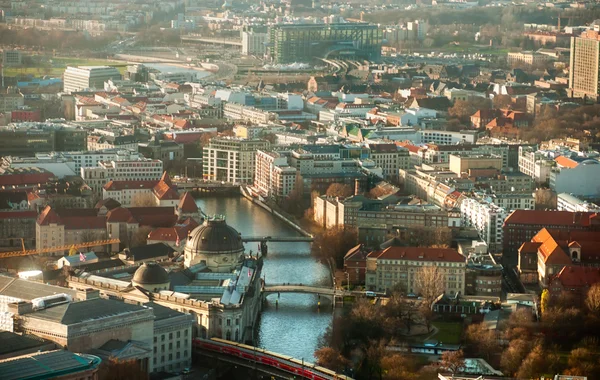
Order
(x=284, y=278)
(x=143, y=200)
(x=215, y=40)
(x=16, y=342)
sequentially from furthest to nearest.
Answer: (x=215, y=40)
(x=143, y=200)
(x=284, y=278)
(x=16, y=342)

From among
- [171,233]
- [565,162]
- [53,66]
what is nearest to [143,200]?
[171,233]

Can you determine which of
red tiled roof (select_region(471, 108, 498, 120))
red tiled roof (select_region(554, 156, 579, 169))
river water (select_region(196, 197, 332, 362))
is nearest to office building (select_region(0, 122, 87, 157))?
river water (select_region(196, 197, 332, 362))

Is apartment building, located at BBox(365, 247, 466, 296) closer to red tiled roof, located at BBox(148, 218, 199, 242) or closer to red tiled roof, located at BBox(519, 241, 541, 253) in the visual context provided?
red tiled roof, located at BBox(519, 241, 541, 253)

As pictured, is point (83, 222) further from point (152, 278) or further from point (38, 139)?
point (38, 139)

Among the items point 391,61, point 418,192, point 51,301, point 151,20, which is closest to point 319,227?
point 418,192

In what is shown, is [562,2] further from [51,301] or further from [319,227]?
[51,301]

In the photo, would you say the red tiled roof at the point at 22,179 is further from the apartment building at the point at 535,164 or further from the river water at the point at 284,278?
the apartment building at the point at 535,164
